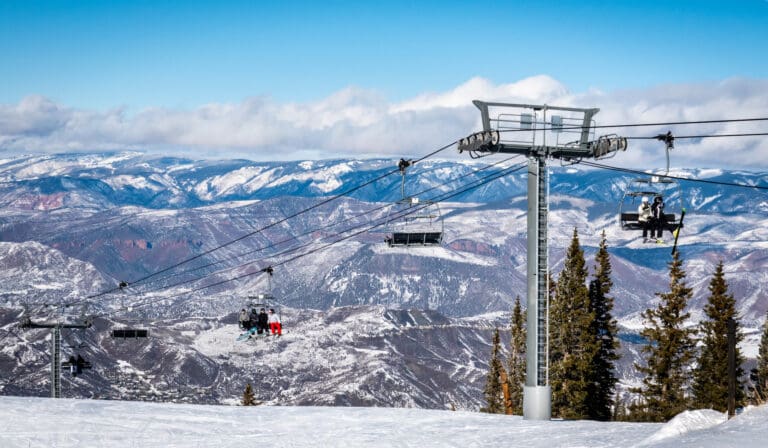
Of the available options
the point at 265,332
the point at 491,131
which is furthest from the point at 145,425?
the point at 265,332

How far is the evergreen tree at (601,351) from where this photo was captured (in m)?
80.8

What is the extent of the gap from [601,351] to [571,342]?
4.54 meters

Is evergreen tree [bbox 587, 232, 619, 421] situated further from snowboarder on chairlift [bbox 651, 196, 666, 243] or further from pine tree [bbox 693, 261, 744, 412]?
snowboarder on chairlift [bbox 651, 196, 666, 243]

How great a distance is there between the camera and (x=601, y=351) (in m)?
86.1

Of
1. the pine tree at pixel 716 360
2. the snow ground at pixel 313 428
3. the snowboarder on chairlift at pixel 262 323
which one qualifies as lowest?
the pine tree at pixel 716 360

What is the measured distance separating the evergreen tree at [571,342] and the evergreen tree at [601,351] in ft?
2.55

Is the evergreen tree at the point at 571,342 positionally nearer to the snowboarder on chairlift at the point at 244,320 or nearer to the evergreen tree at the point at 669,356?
the evergreen tree at the point at 669,356

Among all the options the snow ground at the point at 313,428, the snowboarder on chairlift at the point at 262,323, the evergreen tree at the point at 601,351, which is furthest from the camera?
the evergreen tree at the point at 601,351

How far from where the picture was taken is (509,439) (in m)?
32.8

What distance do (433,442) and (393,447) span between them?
4.80ft

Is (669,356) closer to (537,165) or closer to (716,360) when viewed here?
(716,360)

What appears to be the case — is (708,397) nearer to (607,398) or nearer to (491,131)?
(607,398)

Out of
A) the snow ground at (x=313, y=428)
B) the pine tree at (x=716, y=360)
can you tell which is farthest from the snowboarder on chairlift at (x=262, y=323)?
the pine tree at (x=716, y=360)

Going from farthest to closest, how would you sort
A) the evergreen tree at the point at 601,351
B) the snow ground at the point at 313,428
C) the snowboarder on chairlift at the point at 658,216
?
the evergreen tree at the point at 601,351 → the snowboarder on chairlift at the point at 658,216 → the snow ground at the point at 313,428
